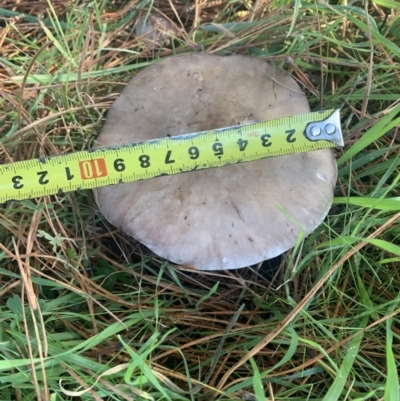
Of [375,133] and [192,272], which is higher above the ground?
[375,133]

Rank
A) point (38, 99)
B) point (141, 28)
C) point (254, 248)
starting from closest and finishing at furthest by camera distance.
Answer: point (254, 248), point (38, 99), point (141, 28)

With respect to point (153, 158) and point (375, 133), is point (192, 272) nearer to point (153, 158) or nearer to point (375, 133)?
point (153, 158)

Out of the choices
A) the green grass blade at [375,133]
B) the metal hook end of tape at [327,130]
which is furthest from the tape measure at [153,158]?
the green grass blade at [375,133]

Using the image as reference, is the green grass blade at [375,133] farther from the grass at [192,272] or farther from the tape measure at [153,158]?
the tape measure at [153,158]

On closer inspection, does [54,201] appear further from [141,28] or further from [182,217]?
[141,28]

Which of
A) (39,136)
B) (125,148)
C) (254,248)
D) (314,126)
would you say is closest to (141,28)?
(39,136)

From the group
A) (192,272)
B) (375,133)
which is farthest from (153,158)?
(375,133)

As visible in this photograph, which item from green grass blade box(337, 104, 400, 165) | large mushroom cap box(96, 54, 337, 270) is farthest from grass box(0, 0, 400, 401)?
large mushroom cap box(96, 54, 337, 270)
